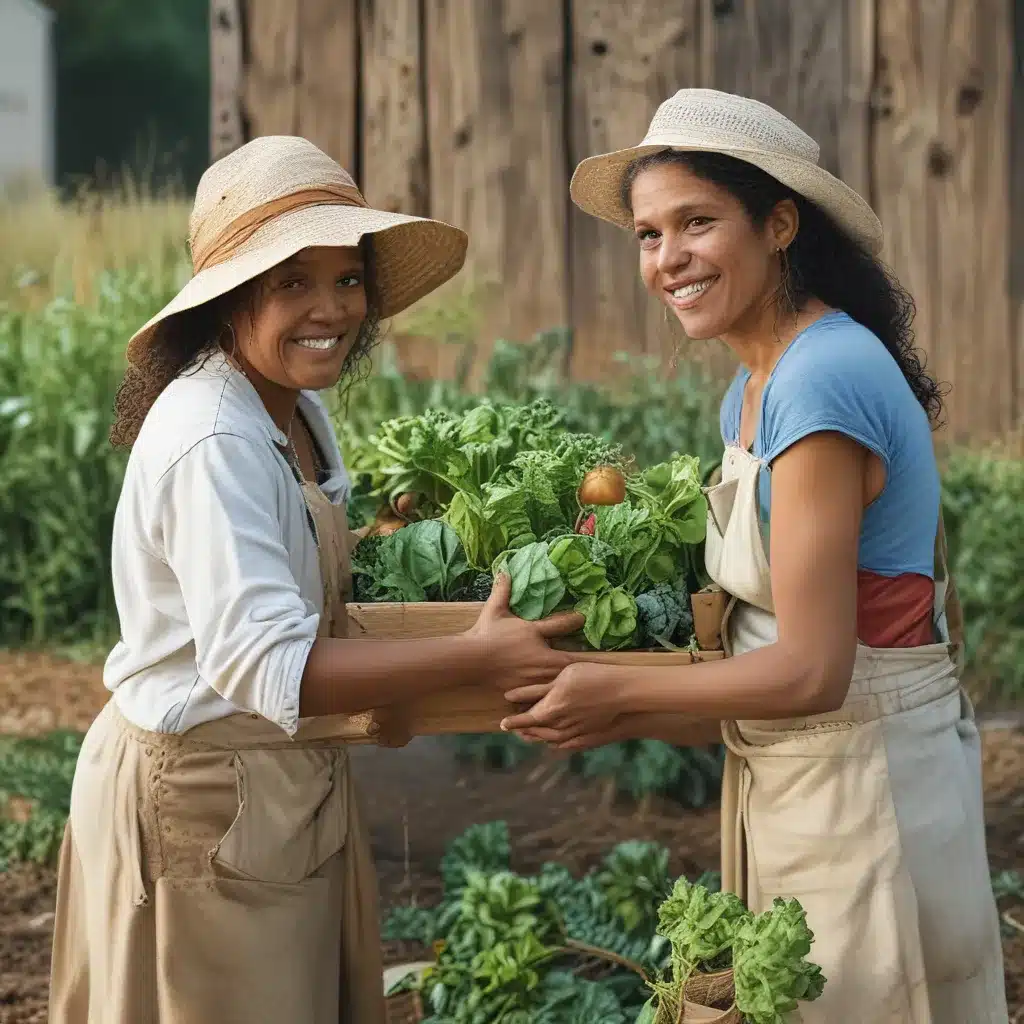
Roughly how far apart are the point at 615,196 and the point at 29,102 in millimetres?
6513

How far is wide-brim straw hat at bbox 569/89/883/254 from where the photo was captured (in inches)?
95.0

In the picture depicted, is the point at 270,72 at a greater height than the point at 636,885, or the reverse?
the point at 270,72

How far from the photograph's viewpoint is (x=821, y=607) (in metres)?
2.26

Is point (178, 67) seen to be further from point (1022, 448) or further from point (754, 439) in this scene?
point (754, 439)

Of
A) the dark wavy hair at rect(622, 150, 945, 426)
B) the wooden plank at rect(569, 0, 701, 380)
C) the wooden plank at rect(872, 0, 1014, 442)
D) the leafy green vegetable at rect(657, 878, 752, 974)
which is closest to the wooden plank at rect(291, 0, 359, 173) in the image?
the wooden plank at rect(569, 0, 701, 380)

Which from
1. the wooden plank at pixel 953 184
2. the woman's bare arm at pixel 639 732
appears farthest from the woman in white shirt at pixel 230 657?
the wooden plank at pixel 953 184

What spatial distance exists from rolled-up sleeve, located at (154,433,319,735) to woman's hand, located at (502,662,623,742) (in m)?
0.42

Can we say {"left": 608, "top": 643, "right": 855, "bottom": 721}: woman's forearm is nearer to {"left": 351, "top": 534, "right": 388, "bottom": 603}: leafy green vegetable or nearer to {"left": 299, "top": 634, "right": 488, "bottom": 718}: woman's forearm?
{"left": 299, "top": 634, "right": 488, "bottom": 718}: woman's forearm

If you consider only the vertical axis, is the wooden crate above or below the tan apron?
A: above

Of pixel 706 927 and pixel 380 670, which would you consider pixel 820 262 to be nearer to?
pixel 380 670

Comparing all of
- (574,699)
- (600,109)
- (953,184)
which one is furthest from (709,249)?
(953,184)

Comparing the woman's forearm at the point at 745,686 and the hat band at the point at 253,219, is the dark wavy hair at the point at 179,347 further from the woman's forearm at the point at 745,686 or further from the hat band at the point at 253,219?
the woman's forearm at the point at 745,686

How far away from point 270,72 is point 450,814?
2898 millimetres

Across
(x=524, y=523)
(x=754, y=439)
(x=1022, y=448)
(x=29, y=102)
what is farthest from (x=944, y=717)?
(x=29, y=102)
